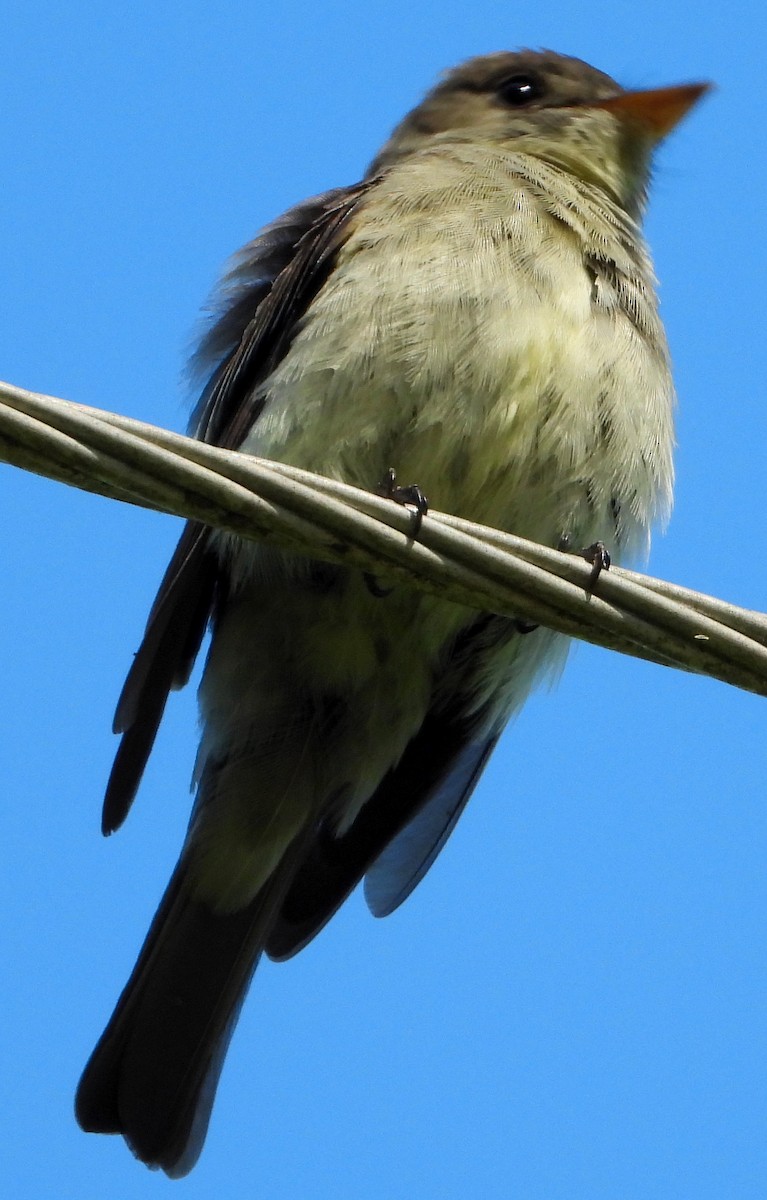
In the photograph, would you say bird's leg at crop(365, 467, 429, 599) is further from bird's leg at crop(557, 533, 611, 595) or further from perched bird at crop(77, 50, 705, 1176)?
bird's leg at crop(557, 533, 611, 595)

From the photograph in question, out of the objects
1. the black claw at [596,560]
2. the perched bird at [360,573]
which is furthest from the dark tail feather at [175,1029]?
the black claw at [596,560]

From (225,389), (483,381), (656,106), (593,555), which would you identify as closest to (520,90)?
(656,106)

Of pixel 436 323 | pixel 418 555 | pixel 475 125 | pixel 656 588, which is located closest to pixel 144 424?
pixel 418 555

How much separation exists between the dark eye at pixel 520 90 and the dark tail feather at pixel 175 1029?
2940 millimetres

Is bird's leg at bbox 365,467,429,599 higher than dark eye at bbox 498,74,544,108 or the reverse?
the reverse

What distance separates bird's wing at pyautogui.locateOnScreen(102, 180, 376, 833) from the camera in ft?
16.2

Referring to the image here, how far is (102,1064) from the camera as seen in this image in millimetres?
5031

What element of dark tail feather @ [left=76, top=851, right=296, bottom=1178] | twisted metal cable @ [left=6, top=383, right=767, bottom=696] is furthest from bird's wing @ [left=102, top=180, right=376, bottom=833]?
twisted metal cable @ [left=6, top=383, right=767, bottom=696]

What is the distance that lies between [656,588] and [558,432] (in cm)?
156

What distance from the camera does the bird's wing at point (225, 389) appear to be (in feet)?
16.2

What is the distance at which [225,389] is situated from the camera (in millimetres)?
5605

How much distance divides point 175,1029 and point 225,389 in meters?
2.00

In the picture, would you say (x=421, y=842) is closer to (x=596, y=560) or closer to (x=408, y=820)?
(x=408, y=820)

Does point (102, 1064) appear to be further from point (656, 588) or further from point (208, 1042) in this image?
point (656, 588)
